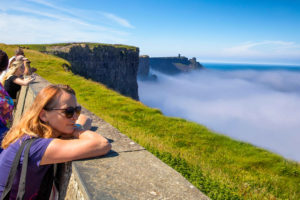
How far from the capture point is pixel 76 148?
2912 millimetres

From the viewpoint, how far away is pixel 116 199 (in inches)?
96.8

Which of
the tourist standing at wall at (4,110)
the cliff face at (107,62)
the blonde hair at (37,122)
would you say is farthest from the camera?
the cliff face at (107,62)

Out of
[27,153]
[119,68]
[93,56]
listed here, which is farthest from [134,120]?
[119,68]

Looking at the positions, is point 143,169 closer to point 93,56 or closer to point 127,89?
point 93,56

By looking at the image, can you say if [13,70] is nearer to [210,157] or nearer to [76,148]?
[76,148]

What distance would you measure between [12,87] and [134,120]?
16.7 feet

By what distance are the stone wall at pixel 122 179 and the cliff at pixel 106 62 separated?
2253 inches

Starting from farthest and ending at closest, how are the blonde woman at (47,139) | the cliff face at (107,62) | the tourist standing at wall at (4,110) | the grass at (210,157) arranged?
the cliff face at (107,62) < the grass at (210,157) < the tourist standing at wall at (4,110) < the blonde woman at (47,139)

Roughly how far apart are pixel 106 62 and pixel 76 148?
8319 cm

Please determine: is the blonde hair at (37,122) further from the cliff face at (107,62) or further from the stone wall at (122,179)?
the cliff face at (107,62)

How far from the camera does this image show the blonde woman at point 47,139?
266 centimetres

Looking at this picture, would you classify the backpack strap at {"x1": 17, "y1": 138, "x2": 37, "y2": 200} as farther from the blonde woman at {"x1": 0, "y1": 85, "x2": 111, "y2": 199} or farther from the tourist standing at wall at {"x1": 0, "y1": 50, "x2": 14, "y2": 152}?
the tourist standing at wall at {"x1": 0, "y1": 50, "x2": 14, "y2": 152}

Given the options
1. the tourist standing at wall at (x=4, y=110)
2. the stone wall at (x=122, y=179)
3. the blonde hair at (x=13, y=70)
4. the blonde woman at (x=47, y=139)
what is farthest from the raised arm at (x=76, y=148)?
the blonde hair at (x=13, y=70)

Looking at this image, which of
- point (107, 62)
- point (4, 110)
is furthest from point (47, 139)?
point (107, 62)
